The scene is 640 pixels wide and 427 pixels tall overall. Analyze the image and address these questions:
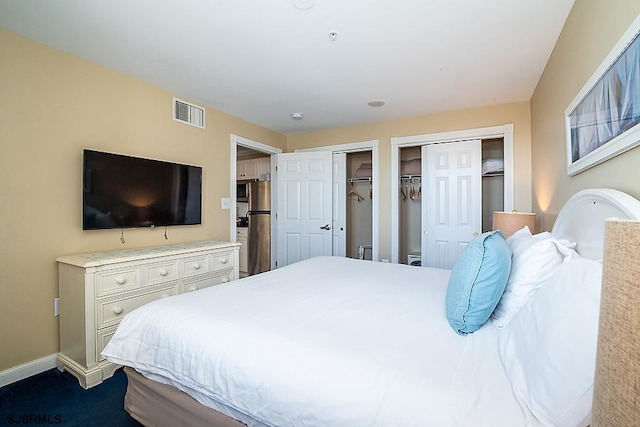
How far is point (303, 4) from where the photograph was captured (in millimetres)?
1736

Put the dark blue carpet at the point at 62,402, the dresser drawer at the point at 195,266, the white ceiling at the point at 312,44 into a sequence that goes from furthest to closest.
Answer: the dresser drawer at the point at 195,266 < the white ceiling at the point at 312,44 < the dark blue carpet at the point at 62,402

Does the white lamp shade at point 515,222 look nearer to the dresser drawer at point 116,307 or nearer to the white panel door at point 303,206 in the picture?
the white panel door at point 303,206

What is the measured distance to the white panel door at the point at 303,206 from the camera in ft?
14.0

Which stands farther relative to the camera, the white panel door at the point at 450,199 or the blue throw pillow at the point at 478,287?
the white panel door at the point at 450,199

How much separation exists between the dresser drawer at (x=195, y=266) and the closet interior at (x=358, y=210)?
8.50 ft

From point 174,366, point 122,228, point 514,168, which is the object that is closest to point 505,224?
point 514,168

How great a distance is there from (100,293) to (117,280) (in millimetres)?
131

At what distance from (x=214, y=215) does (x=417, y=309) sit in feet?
9.10

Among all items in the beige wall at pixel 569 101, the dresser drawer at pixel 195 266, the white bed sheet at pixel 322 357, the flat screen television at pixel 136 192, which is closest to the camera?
the white bed sheet at pixel 322 357

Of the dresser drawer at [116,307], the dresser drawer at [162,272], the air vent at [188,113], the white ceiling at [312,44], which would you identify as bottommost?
the dresser drawer at [116,307]

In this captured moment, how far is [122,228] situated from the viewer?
259cm

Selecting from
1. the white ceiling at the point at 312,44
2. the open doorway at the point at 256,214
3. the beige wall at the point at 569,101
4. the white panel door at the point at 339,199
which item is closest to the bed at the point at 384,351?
the beige wall at the point at 569,101

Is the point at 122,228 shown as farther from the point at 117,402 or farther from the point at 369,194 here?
the point at 369,194

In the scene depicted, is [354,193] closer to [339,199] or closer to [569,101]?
[339,199]
